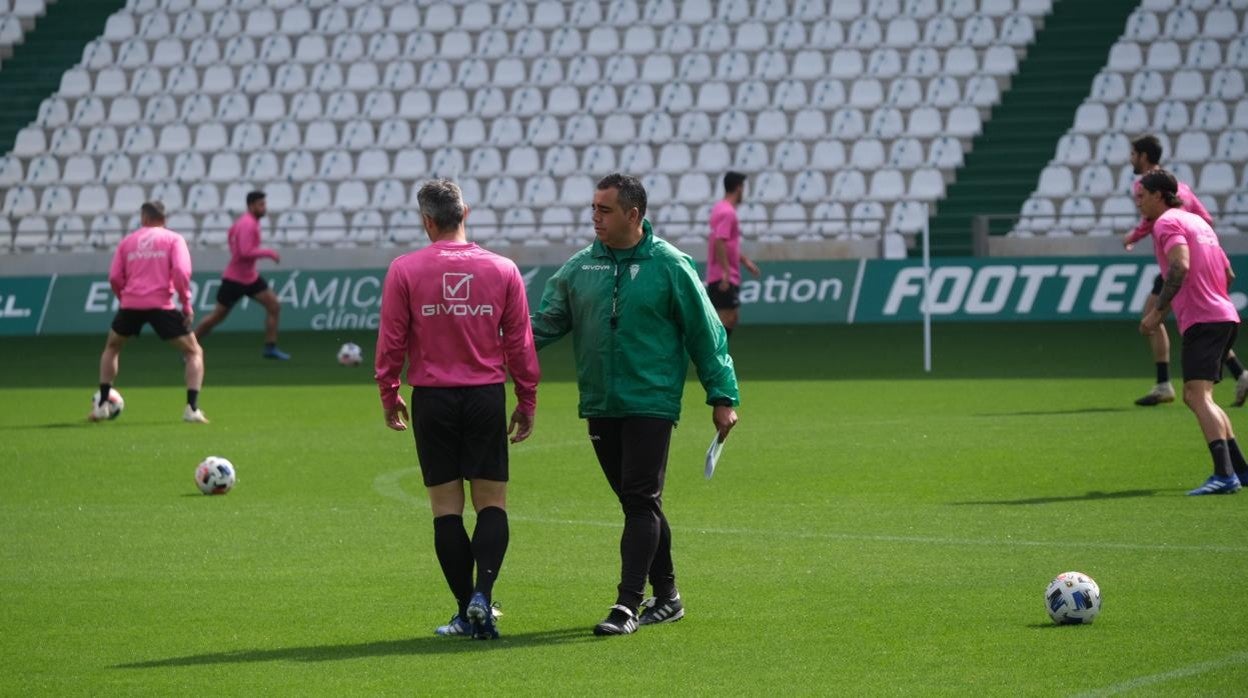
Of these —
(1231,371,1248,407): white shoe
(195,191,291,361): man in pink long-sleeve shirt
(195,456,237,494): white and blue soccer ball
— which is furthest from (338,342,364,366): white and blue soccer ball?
(195,456,237,494): white and blue soccer ball

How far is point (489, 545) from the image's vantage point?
8.20 meters

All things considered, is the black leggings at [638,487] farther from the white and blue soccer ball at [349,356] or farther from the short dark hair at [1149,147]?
the white and blue soccer ball at [349,356]

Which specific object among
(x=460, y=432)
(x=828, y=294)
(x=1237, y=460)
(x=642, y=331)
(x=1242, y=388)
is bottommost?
(x=828, y=294)

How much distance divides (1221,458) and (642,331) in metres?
5.23

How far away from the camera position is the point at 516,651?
7.78m

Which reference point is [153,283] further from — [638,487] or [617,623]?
[617,623]

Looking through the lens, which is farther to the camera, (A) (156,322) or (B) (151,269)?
(A) (156,322)

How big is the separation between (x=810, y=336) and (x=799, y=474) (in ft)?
50.9

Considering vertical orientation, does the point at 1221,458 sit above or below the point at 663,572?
below

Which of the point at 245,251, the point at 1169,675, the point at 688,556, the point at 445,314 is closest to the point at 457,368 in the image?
the point at 445,314

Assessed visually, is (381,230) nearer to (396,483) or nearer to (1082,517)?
(396,483)

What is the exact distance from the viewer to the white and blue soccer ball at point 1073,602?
7.98 metres

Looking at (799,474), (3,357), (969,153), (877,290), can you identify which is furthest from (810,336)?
(799,474)

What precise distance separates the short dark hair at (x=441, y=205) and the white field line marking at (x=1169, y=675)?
3163 millimetres
